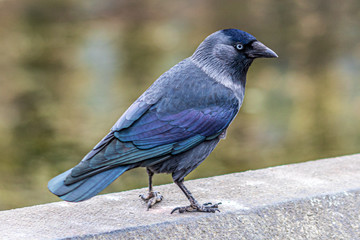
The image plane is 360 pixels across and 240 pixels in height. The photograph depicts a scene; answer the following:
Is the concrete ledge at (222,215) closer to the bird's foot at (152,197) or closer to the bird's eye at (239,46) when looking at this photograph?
the bird's foot at (152,197)

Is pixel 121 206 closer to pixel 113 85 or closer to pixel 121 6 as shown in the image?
pixel 113 85

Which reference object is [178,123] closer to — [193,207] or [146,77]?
[193,207]

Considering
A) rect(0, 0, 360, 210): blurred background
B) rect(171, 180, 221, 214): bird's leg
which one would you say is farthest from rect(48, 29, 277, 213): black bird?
rect(0, 0, 360, 210): blurred background

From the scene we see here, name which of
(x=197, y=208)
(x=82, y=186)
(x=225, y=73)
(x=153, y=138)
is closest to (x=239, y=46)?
(x=225, y=73)

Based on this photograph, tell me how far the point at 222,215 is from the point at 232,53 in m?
0.87

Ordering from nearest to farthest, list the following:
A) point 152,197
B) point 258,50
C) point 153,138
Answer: point 153,138 < point 258,50 < point 152,197

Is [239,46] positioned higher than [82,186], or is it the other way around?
[239,46]

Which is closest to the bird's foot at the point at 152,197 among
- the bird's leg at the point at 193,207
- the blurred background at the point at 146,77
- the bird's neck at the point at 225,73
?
the bird's leg at the point at 193,207

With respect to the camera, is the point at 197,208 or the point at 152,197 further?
the point at 152,197

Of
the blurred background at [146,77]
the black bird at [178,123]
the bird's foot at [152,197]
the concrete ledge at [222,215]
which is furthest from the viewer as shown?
the blurred background at [146,77]

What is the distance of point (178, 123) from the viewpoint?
304 cm

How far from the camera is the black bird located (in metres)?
2.90

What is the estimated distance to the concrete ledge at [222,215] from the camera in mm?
3059

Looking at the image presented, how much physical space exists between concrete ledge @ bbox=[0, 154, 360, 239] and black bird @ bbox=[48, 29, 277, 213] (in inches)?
6.1
